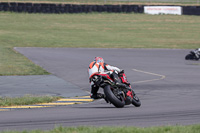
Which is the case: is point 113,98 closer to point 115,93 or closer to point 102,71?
point 115,93

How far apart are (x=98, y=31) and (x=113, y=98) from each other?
106 feet

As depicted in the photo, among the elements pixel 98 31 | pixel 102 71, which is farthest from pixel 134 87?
pixel 98 31

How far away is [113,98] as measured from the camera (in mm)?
12297

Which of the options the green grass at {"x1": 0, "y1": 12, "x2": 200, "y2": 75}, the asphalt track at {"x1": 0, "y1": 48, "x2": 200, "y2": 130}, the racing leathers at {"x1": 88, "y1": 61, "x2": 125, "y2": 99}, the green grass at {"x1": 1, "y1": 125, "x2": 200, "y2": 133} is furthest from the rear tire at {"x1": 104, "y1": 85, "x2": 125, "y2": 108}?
the green grass at {"x1": 0, "y1": 12, "x2": 200, "y2": 75}

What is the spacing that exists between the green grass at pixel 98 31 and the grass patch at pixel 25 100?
14259mm

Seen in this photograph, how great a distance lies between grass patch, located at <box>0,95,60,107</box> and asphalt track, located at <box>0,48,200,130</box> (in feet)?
3.39

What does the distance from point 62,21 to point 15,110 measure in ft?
119

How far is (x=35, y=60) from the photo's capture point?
2578 cm

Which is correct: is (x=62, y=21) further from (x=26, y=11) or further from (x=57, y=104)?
(x=57, y=104)

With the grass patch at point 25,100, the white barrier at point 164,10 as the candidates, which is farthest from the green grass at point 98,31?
the grass patch at point 25,100

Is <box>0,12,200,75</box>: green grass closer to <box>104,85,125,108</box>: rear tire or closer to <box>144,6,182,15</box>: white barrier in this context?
<box>144,6,182,15</box>: white barrier

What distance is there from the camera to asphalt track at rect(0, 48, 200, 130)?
10484 mm

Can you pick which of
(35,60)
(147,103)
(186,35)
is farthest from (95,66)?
(186,35)

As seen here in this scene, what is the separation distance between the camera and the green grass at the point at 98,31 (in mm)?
36938
